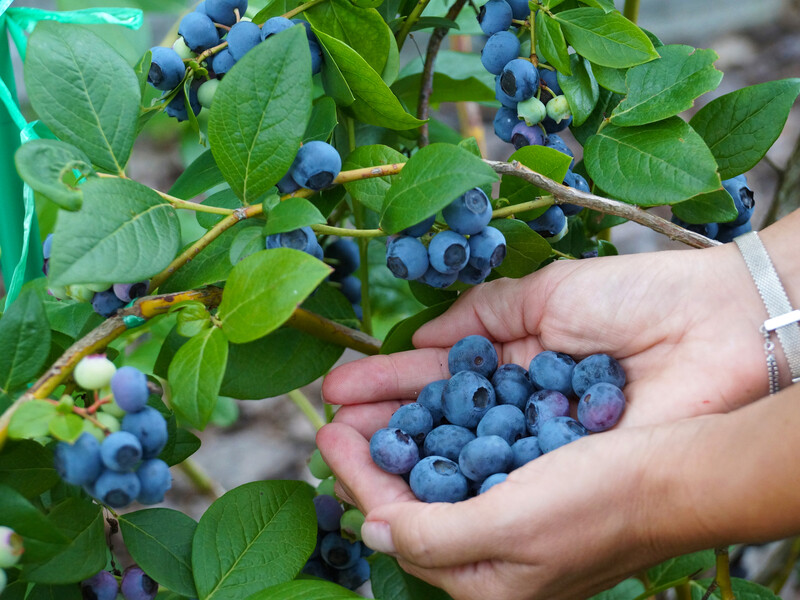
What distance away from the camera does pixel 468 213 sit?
86 cm

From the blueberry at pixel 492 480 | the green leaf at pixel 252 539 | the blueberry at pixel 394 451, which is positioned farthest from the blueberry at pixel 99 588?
the blueberry at pixel 492 480

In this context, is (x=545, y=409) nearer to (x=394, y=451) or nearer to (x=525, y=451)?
(x=525, y=451)

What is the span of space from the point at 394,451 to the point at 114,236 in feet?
1.47

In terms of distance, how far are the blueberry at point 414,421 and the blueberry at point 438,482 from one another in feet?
0.26

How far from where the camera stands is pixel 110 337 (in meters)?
0.80

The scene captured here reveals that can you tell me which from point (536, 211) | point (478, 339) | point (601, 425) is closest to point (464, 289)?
point (478, 339)

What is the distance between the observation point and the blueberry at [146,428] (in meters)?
0.70

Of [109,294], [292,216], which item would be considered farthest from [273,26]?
[109,294]

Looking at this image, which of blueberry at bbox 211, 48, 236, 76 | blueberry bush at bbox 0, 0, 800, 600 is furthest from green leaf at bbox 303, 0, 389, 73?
blueberry at bbox 211, 48, 236, 76

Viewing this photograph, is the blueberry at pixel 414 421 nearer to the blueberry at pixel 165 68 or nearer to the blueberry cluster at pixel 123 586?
the blueberry cluster at pixel 123 586

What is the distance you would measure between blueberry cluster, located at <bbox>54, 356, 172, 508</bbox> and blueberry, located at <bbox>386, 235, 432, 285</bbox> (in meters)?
0.32

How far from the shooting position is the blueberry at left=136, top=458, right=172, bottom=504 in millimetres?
717

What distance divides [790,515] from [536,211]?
18.3 inches

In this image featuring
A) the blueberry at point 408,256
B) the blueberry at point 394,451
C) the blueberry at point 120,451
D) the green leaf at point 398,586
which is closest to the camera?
the blueberry at point 120,451
